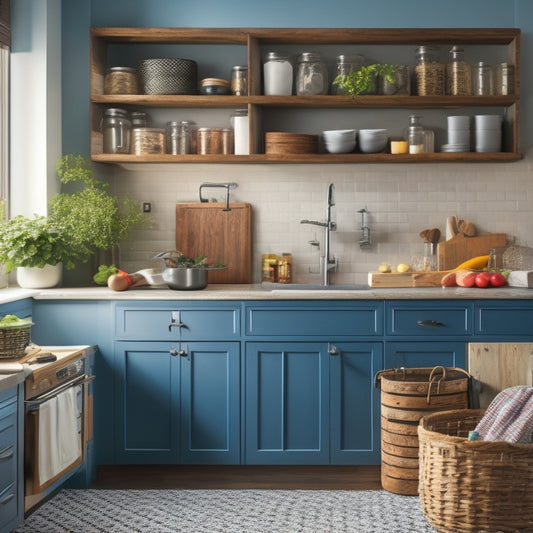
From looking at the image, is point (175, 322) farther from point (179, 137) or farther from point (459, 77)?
point (459, 77)

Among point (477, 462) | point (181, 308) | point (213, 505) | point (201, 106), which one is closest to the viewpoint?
point (477, 462)

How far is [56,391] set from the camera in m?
3.77

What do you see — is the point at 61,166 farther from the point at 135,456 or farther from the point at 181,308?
the point at 135,456

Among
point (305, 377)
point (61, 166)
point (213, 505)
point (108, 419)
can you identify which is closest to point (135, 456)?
point (108, 419)

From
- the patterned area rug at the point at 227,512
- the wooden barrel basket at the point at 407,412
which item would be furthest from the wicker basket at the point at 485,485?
the wooden barrel basket at the point at 407,412

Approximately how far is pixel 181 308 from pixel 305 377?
2.75ft

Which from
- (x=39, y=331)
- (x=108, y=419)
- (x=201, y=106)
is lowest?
(x=108, y=419)

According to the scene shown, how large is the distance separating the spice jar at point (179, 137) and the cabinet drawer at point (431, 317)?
1.79 m

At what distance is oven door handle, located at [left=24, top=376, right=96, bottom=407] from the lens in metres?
3.51

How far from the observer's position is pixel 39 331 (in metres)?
4.65

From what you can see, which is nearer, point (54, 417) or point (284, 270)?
point (54, 417)

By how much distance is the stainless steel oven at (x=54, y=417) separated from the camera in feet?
11.5

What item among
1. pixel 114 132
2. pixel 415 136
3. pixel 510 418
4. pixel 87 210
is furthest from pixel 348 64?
pixel 510 418

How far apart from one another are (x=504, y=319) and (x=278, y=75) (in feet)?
7.02
